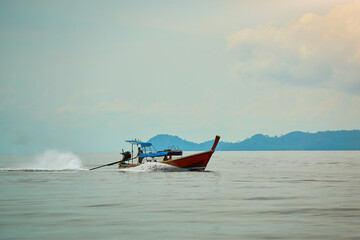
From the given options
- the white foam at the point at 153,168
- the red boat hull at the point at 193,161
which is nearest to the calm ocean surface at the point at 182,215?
the red boat hull at the point at 193,161

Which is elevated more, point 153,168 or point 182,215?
point 153,168

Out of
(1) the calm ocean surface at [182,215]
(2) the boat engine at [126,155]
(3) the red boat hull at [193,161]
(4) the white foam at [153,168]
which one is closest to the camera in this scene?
(1) the calm ocean surface at [182,215]

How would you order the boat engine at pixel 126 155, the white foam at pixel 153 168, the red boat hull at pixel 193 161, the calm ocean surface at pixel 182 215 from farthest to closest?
1. the boat engine at pixel 126 155
2. the white foam at pixel 153 168
3. the red boat hull at pixel 193 161
4. the calm ocean surface at pixel 182 215

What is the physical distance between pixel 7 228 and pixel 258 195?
681 inches

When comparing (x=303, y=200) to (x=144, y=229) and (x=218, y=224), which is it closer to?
(x=218, y=224)

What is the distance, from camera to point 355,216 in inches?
784

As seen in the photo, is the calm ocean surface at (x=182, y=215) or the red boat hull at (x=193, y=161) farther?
the red boat hull at (x=193, y=161)

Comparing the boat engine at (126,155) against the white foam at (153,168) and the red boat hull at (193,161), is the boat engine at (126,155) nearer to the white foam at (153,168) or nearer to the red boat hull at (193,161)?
the white foam at (153,168)

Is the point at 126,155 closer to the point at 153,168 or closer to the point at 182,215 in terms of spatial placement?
the point at 153,168

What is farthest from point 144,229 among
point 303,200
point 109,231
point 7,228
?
point 303,200

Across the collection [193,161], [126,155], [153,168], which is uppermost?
[126,155]

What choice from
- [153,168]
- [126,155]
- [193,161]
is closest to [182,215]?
[193,161]

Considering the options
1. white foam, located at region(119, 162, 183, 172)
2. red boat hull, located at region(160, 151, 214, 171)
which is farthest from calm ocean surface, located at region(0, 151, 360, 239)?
white foam, located at region(119, 162, 183, 172)

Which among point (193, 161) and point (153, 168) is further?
point (153, 168)
